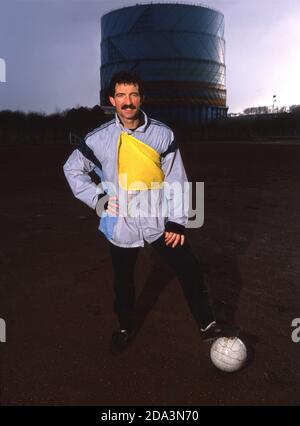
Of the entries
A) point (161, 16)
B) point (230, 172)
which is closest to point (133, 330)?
point (230, 172)

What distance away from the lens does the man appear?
2727mm

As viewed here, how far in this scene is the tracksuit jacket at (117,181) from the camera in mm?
2756

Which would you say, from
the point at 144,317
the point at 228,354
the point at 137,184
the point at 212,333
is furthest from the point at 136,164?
the point at 144,317

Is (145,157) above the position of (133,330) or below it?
above

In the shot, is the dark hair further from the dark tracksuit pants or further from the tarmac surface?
the tarmac surface

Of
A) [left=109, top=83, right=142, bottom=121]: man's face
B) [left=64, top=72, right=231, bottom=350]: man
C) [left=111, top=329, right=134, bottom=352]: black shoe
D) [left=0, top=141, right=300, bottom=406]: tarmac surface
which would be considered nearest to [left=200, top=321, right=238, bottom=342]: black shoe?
[left=64, top=72, right=231, bottom=350]: man

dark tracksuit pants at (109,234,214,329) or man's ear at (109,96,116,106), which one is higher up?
man's ear at (109,96,116,106)

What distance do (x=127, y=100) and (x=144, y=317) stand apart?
197 centimetres

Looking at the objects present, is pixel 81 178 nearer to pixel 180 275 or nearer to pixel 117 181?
pixel 117 181

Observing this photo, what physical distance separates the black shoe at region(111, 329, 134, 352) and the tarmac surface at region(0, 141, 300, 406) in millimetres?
62

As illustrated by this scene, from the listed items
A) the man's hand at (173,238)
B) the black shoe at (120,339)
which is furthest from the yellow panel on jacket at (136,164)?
the black shoe at (120,339)

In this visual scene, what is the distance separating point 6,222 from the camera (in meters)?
7.42
